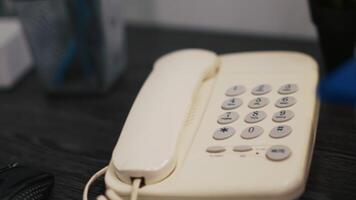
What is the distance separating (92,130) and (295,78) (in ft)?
0.86

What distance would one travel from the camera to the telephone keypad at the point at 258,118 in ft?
1.54

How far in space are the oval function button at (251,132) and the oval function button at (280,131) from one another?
11mm

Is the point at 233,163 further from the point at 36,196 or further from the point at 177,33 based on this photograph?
the point at 177,33

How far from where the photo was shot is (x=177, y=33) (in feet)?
3.13

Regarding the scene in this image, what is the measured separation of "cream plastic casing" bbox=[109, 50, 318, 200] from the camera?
0.44 m

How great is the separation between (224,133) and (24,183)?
19cm

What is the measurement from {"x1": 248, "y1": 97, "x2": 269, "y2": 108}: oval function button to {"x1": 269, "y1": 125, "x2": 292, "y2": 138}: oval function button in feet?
0.14

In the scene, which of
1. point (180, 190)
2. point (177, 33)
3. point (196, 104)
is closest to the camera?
point (180, 190)

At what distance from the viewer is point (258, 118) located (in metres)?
0.51

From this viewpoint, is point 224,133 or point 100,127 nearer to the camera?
point 224,133

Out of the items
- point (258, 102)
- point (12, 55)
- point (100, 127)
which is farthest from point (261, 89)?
point (12, 55)

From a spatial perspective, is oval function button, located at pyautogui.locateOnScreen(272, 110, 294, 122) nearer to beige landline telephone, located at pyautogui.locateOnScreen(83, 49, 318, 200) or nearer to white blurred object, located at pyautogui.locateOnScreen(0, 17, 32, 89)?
beige landline telephone, located at pyautogui.locateOnScreen(83, 49, 318, 200)

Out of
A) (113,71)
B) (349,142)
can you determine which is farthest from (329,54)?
(113,71)

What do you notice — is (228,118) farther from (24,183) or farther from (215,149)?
(24,183)
